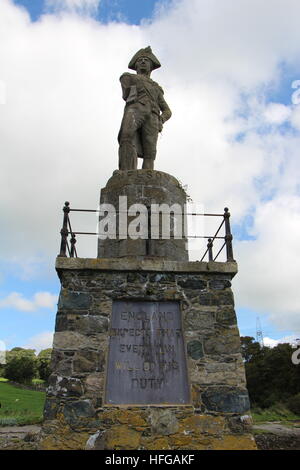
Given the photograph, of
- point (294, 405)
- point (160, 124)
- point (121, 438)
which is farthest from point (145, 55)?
point (294, 405)

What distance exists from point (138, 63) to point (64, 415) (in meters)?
8.12

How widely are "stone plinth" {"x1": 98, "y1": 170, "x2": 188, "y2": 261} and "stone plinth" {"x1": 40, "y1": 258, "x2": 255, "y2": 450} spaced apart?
0.39m

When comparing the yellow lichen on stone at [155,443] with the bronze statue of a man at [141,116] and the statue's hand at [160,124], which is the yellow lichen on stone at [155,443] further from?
the statue's hand at [160,124]

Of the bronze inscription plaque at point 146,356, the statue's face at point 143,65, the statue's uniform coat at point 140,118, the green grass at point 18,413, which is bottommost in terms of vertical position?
the green grass at point 18,413

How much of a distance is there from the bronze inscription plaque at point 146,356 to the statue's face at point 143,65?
6085mm

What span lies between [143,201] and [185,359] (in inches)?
127

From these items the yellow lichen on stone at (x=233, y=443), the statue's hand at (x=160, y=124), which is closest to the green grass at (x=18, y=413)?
the yellow lichen on stone at (x=233, y=443)

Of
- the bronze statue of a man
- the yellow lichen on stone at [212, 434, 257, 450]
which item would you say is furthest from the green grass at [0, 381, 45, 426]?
the bronze statue of a man

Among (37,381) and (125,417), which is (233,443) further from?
(37,381)

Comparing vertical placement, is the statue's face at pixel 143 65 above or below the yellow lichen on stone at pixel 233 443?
above

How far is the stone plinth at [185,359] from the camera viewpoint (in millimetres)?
5574

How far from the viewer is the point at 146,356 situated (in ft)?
20.0

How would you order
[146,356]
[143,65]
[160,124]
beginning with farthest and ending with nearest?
1. [143,65]
2. [160,124]
3. [146,356]

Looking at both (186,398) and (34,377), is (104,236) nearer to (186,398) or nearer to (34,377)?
(186,398)
